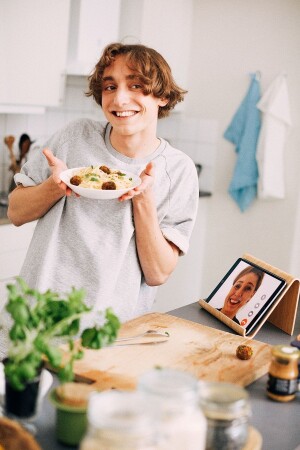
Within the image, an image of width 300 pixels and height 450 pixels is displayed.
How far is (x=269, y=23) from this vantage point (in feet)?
12.3

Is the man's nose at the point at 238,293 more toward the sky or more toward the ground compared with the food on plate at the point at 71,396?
more toward the ground

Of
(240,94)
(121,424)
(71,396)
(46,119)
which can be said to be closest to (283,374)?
(71,396)

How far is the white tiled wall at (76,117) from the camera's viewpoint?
139 inches

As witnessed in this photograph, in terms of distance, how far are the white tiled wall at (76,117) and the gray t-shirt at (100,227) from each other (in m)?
1.66

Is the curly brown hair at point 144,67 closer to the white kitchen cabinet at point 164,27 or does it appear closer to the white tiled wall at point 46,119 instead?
the white kitchen cabinet at point 164,27

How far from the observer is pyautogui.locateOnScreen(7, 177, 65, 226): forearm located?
5.84ft

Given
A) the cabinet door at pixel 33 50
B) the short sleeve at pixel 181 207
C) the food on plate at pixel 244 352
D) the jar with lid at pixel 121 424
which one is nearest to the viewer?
the jar with lid at pixel 121 424

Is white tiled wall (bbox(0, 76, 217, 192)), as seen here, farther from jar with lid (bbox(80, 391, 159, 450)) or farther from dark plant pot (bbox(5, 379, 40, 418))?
jar with lid (bbox(80, 391, 159, 450))

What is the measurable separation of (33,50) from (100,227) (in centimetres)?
160

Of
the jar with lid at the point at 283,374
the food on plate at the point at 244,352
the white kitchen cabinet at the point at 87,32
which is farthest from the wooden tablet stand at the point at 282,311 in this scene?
the white kitchen cabinet at the point at 87,32

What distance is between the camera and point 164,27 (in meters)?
3.77

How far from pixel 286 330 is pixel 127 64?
0.83 meters

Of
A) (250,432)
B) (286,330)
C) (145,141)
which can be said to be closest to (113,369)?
(250,432)

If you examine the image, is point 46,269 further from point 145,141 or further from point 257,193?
point 257,193
